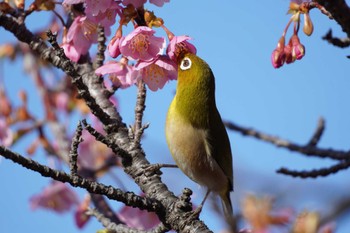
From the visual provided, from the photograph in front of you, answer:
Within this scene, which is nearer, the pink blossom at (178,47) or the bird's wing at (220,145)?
the pink blossom at (178,47)

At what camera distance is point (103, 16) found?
2.79m

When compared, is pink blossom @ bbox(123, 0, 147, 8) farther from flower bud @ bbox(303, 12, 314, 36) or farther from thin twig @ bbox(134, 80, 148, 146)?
flower bud @ bbox(303, 12, 314, 36)

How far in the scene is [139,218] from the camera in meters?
4.03

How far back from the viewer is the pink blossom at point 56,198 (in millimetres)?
5746

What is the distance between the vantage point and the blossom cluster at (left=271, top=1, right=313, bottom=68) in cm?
254

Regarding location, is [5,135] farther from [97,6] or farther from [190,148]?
[97,6]

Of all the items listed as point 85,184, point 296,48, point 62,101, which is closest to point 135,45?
point 296,48

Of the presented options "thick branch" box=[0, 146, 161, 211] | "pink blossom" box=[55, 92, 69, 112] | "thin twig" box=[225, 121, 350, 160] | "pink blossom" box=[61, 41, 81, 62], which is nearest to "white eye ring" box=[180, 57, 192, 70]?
"pink blossom" box=[61, 41, 81, 62]

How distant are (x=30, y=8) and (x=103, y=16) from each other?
67 cm

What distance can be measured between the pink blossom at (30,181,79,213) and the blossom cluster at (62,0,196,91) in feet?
9.18

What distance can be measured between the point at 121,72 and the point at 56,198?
120 inches

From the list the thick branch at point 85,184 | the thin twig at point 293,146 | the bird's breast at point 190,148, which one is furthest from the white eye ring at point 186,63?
the thin twig at point 293,146

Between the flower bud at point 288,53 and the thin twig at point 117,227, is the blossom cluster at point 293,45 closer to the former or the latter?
the flower bud at point 288,53

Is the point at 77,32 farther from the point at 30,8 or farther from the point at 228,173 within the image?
the point at 228,173
